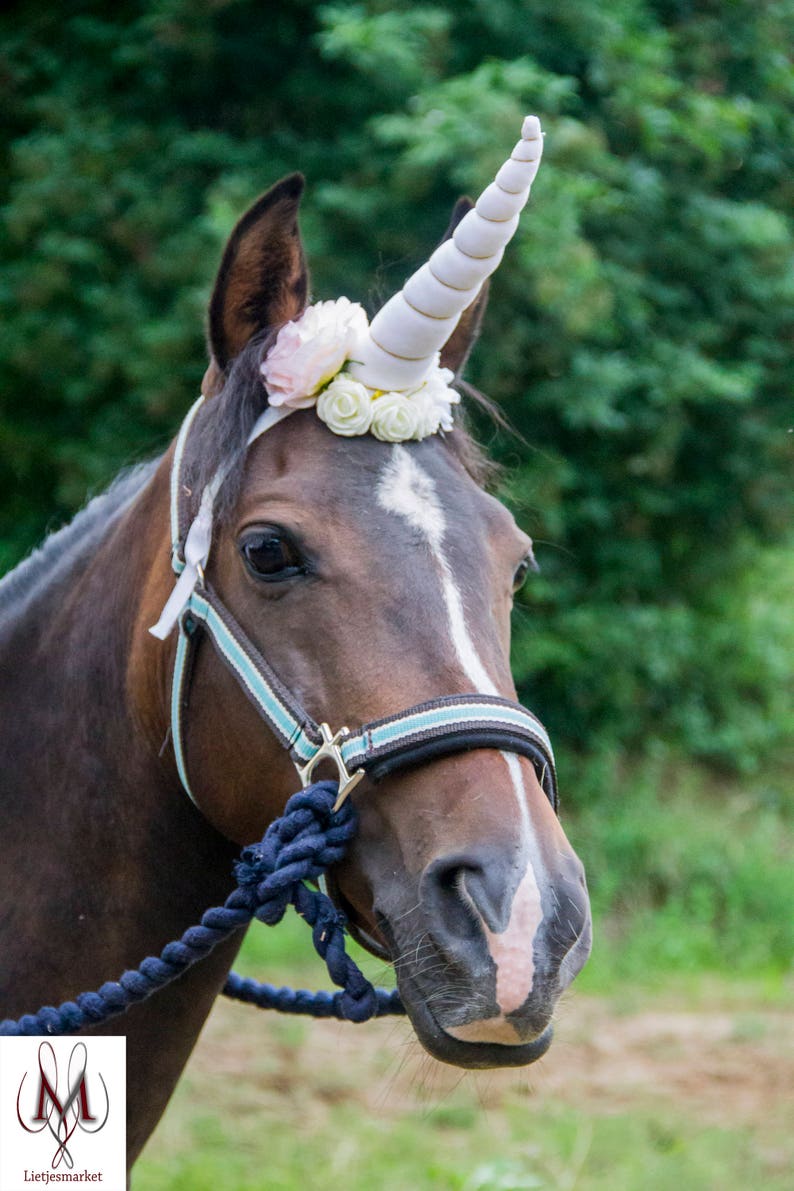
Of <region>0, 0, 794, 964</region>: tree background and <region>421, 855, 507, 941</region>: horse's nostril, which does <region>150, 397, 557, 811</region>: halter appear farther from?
<region>0, 0, 794, 964</region>: tree background

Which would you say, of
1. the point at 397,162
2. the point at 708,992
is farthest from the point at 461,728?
the point at 708,992

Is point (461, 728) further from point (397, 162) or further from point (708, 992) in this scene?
point (708, 992)

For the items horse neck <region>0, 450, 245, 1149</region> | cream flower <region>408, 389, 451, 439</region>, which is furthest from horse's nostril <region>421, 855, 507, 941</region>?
cream flower <region>408, 389, 451, 439</region>

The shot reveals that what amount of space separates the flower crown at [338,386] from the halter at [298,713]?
0.21 feet

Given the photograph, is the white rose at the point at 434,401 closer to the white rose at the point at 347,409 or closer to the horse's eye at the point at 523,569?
the white rose at the point at 347,409

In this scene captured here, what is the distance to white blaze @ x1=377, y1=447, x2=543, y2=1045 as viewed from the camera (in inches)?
61.1

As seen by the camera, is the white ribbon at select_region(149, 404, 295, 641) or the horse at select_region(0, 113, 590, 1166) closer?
the horse at select_region(0, 113, 590, 1166)

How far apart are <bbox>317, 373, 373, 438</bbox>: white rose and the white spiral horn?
0.04m

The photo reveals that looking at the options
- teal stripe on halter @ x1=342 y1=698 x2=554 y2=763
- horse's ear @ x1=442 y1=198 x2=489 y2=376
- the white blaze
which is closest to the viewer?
the white blaze

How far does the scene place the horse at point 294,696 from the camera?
5.32ft

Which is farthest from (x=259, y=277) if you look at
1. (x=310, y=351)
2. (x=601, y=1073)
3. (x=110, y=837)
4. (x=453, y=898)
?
(x=601, y=1073)

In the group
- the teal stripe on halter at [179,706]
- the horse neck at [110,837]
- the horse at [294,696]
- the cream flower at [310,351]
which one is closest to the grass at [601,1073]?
the horse neck at [110,837]

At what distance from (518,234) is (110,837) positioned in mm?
3997

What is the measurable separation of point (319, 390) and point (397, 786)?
2.32ft
